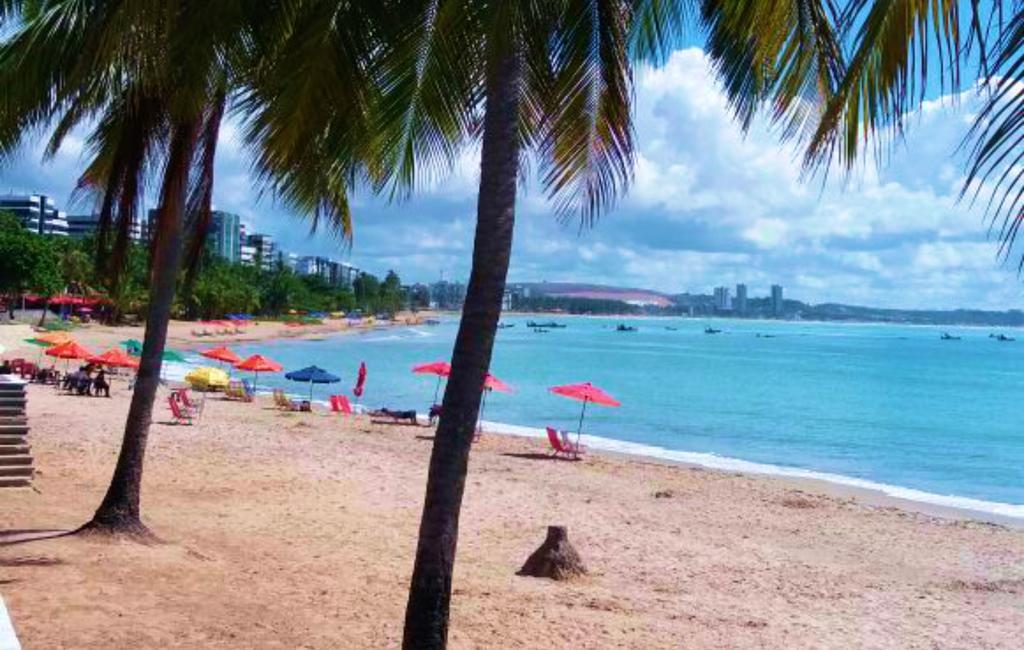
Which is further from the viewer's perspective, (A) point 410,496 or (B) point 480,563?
(A) point 410,496

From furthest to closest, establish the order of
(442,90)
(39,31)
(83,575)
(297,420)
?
(297,420) → (83,575) → (39,31) → (442,90)

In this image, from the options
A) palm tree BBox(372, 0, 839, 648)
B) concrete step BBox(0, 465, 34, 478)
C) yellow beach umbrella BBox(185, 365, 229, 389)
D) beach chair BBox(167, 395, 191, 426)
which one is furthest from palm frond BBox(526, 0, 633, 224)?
yellow beach umbrella BBox(185, 365, 229, 389)

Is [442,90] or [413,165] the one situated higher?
[442,90]

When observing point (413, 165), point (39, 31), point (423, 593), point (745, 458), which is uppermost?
point (39, 31)

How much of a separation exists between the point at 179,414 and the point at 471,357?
1895 centimetres

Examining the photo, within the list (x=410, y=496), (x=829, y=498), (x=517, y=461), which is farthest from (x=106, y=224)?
(x=829, y=498)

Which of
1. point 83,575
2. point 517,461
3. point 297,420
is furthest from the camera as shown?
point 297,420

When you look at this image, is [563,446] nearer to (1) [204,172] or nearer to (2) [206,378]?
(2) [206,378]

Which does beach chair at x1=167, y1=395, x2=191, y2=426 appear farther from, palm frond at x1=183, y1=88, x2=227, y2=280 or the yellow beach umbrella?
palm frond at x1=183, y1=88, x2=227, y2=280

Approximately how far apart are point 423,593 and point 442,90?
2197mm

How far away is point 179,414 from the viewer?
21656 mm

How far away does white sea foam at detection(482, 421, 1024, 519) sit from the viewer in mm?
21031

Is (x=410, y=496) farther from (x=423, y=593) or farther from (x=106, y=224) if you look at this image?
(x=423, y=593)

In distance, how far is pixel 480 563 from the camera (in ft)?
32.3
